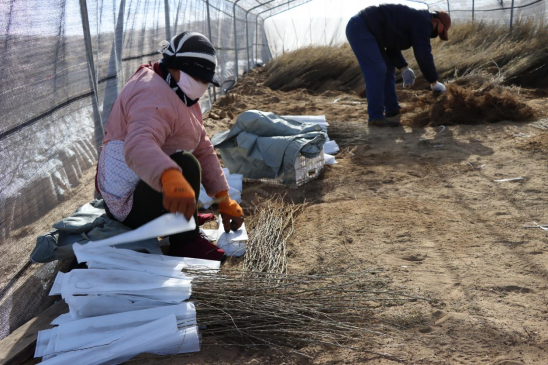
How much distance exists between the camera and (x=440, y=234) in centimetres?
271

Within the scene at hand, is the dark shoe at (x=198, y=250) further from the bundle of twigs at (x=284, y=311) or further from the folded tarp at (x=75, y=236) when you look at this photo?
the bundle of twigs at (x=284, y=311)

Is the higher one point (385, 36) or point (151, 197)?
point (385, 36)

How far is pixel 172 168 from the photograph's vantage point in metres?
1.89

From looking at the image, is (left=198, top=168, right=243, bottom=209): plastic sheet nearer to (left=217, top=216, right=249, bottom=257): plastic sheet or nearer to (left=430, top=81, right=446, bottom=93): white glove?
(left=217, top=216, right=249, bottom=257): plastic sheet

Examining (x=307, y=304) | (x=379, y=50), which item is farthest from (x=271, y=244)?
(x=379, y=50)

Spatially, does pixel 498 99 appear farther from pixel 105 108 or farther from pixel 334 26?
pixel 334 26

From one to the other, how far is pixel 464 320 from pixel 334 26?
15083mm

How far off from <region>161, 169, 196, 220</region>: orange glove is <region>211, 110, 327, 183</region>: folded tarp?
1939 mm

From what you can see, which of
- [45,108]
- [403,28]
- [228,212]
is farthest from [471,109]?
[45,108]

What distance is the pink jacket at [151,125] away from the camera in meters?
1.92

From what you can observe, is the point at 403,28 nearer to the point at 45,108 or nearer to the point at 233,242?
the point at 233,242

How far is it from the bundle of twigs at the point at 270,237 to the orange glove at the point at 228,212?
0.37ft

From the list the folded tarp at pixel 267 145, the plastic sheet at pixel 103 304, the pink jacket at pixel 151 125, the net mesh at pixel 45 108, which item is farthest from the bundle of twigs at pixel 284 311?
the folded tarp at pixel 267 145

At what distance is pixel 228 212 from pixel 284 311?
3.00 ft
